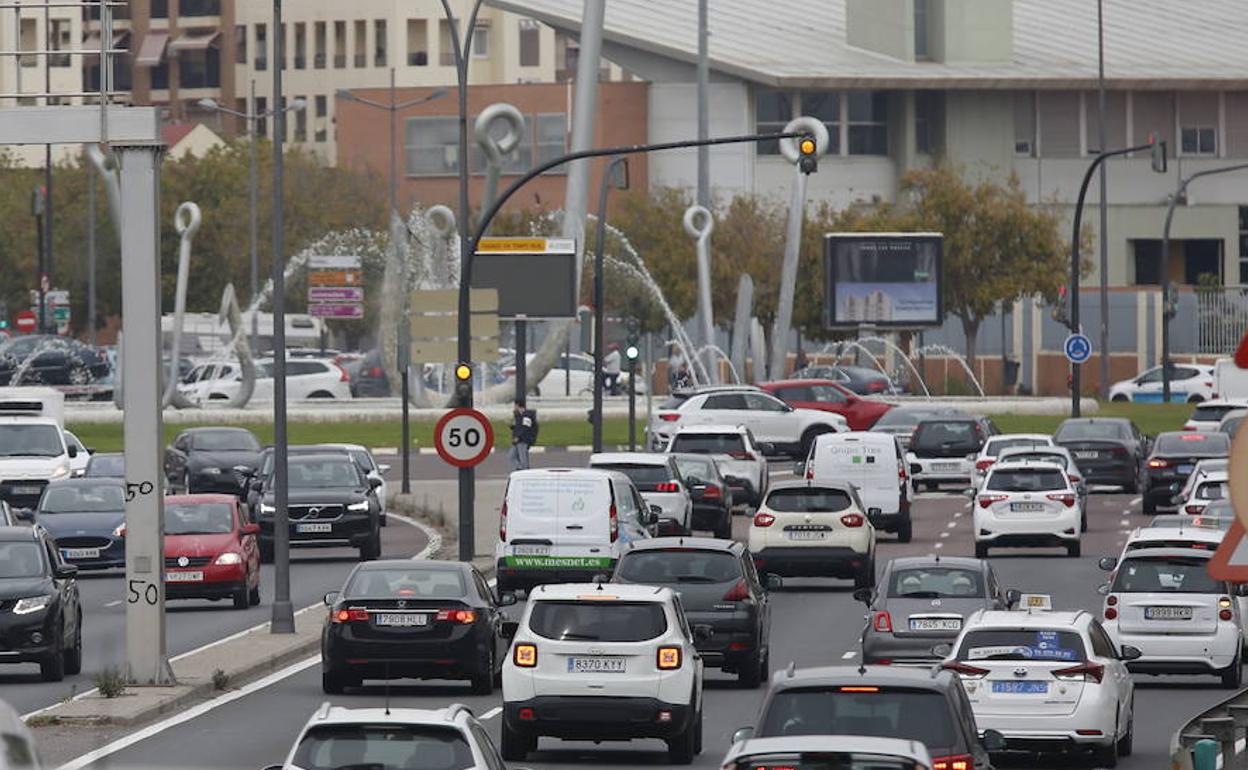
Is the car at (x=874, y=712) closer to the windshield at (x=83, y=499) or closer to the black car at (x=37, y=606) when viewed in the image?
the black car at (x=37, y=606)

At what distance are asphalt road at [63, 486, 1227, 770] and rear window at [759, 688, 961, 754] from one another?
4119 millimetres

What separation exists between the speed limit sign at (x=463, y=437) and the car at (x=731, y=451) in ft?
49.0

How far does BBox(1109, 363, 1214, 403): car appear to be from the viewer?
93.8 m

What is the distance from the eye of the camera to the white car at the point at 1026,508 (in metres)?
44.1

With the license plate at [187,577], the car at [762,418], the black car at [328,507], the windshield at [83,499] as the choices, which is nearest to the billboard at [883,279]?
the car at [762,418]

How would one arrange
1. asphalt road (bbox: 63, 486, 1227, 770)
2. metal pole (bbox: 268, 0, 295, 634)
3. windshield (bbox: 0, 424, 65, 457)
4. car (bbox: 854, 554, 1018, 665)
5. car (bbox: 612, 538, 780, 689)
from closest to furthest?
asphalt road (bbox: 63, 486, 1227, 770) → car (bbox: 854, 554, 1018, 665) → car (bbox: 612, 538, 780, 689) → metal pole (bbox: 268, 0, 295, 634) → windshield (bbox: 0, 424, 65, 457)

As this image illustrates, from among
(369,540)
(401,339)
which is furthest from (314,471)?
(401,339)

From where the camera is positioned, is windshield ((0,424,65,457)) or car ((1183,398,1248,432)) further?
car ((1183,398,1248,432))

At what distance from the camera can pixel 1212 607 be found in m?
28.2

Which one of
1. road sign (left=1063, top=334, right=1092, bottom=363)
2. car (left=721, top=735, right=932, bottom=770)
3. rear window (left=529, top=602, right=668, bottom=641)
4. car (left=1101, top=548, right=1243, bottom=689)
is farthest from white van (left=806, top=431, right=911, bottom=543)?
car (left=721, top=735, right=932, bottom=770)

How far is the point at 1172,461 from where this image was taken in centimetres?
5125

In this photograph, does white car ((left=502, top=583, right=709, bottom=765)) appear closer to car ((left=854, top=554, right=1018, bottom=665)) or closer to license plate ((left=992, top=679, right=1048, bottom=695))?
license plate ((left=992, top=679, right=1048, bottom=695))

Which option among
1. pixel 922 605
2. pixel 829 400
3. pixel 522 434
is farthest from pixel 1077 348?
pixel 922 605

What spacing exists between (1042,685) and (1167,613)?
21.0ft
